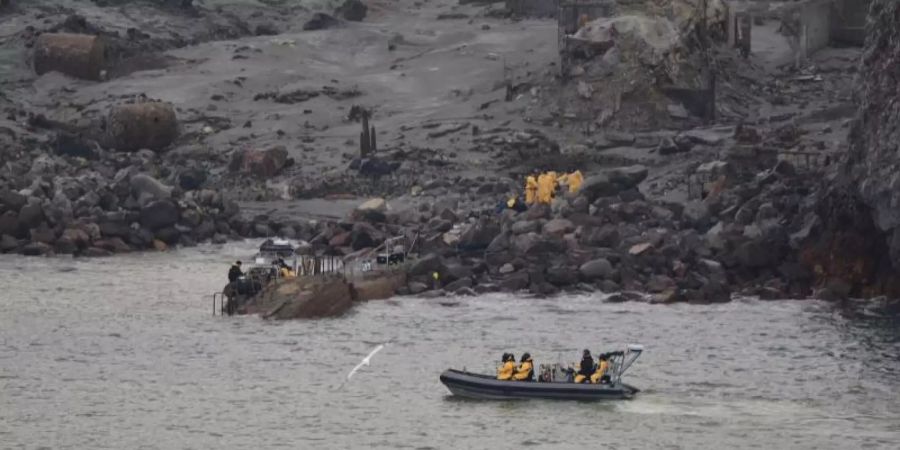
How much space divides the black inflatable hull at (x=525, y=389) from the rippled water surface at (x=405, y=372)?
0.95 ft

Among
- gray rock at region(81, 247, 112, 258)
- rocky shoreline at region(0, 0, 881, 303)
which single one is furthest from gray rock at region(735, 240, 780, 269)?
gray rock at region(81, 247, 112, 258)

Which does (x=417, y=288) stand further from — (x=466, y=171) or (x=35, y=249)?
(x=466, y=171)

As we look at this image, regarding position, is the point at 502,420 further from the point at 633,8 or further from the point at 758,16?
the point at 758,16

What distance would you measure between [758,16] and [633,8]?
13.0 meters

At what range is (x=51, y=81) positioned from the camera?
111 m

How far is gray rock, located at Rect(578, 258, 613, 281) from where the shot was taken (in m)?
76.1

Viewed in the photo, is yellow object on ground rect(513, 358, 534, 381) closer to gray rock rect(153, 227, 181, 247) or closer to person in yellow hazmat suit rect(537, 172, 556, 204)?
person in yellow hazmat suit rect(537, 172, 556, 204)

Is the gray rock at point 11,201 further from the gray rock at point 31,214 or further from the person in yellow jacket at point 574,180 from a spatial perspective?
the person in yellow jacket at point 574,180

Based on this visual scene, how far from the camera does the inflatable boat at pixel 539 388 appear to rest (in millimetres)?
59906

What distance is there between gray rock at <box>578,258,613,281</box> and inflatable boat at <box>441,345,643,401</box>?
1548 cm

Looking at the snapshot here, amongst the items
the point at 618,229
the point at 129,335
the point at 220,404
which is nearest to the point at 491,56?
the point at 618,229

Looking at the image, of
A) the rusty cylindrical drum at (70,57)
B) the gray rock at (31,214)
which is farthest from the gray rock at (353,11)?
the gray rock at (31,214)

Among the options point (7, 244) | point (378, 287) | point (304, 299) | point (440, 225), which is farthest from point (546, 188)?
point (7, 244)

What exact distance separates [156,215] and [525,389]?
31017mm
